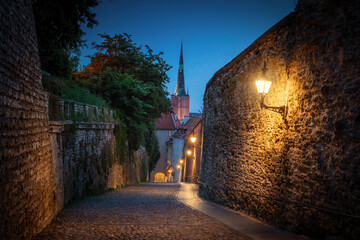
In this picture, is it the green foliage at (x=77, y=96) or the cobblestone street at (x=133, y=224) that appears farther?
the green foliage at (x=77, y=96)

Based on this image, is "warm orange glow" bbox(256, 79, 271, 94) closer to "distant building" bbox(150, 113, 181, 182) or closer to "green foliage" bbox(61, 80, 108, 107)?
"green foliage" bbox(61, 80, 108, 107)

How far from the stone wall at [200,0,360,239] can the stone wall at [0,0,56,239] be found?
5.18 meters

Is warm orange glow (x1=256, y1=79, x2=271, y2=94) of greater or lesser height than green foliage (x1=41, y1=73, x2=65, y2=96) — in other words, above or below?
below

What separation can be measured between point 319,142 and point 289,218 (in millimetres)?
1906

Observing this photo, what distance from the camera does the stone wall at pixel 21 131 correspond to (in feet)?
14.0

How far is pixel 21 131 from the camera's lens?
199 inches

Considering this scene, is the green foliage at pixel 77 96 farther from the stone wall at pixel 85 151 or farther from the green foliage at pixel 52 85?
the stone wall at pixel 85 151

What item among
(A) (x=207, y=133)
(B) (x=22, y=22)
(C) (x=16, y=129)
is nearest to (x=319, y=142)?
(C) (x=16, y=129)

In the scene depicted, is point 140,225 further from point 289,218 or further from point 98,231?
point 289,218

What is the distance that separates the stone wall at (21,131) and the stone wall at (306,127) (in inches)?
204

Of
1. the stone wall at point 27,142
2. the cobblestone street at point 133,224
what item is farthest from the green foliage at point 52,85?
the cobblestone street at point 133,224

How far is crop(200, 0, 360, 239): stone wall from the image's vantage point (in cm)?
456

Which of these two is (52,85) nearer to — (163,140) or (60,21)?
(60,21)

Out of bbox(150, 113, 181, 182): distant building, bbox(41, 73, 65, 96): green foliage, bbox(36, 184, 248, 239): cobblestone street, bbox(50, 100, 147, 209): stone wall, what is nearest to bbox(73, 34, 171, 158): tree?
bbox(50, 100, 147, 209): stone wall
